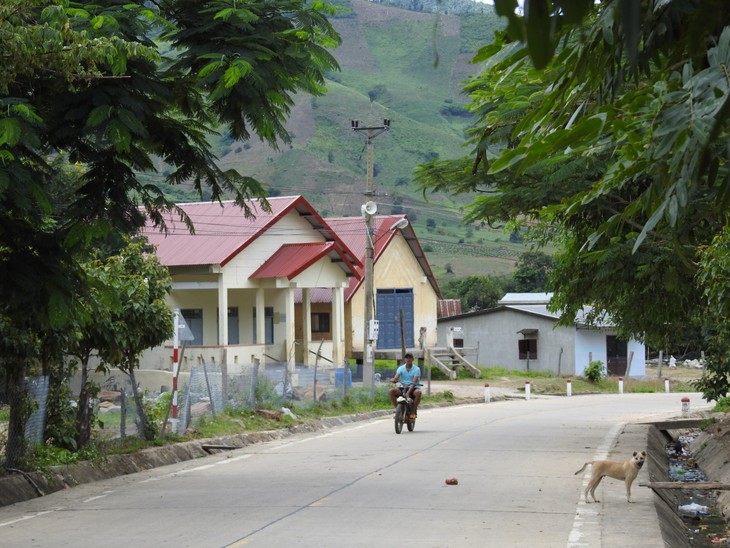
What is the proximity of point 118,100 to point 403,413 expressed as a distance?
1225 cm

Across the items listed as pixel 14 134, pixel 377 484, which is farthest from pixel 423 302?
pixel 14 134

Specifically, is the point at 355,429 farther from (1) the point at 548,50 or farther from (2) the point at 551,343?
(2) the point at 551,343

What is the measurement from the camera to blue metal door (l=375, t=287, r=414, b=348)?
158ft

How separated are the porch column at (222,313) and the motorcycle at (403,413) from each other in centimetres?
1377

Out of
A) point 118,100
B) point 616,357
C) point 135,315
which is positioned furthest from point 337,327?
point 118,100

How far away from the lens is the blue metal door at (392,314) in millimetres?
48250

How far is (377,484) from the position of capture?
13781mm

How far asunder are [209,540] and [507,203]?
890 centimetres

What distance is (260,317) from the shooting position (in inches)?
1459

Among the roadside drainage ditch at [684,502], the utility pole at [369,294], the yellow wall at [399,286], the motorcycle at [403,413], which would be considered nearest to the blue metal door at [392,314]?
the yellow wall at [399,286]

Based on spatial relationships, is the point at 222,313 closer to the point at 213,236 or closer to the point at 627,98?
the point at 213,236

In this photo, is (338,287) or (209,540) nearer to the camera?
(209,540)

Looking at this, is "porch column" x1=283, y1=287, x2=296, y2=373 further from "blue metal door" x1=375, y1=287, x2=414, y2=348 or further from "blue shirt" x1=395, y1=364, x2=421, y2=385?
"blue shirt" x1=395, y1=364, x2=421, y2=385

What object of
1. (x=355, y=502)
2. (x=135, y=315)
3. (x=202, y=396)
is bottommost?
(x=355, y=502)
